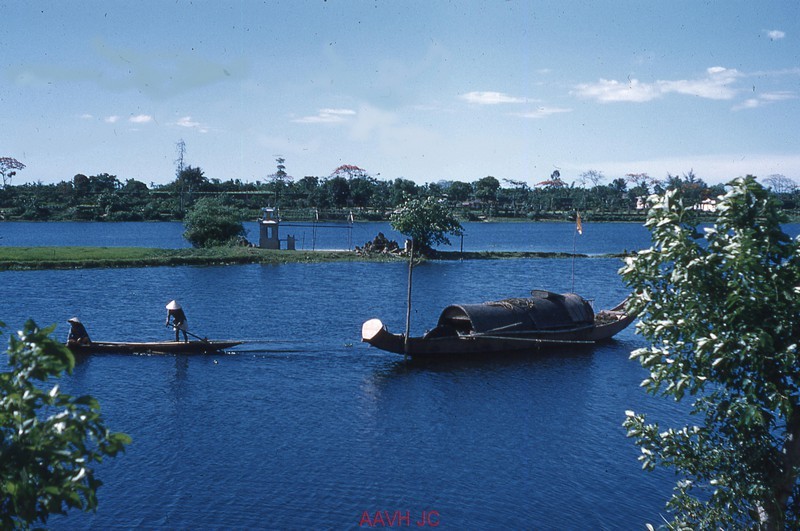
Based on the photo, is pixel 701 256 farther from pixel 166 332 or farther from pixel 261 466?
pixel 166 332

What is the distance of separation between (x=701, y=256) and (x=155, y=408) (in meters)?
25.8

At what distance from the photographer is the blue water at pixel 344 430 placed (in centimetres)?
2197

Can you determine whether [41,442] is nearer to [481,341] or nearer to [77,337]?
[77,337]

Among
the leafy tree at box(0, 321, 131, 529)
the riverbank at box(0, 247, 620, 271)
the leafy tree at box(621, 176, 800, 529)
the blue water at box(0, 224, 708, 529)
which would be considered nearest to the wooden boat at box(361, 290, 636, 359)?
the blue water at box(0, 224, 708, 529)

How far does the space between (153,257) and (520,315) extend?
53.5 m

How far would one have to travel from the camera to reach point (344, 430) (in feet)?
94.0

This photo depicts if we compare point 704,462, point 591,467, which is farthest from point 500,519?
point 704,462

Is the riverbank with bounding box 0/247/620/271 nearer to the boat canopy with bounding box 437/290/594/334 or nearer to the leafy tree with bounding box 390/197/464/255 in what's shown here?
the leafy tree with bounding box 390/197/464/255

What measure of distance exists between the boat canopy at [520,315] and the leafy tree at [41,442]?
33544 mm

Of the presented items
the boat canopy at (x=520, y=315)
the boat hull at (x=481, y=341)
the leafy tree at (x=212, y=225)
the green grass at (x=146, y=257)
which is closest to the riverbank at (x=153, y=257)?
the green grass at (x=146, y=257)

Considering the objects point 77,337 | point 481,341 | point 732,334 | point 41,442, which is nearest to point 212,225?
point 77,337

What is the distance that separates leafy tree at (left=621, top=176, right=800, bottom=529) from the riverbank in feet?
243

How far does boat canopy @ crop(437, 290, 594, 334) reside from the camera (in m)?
41.1

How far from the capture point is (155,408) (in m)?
30.9
